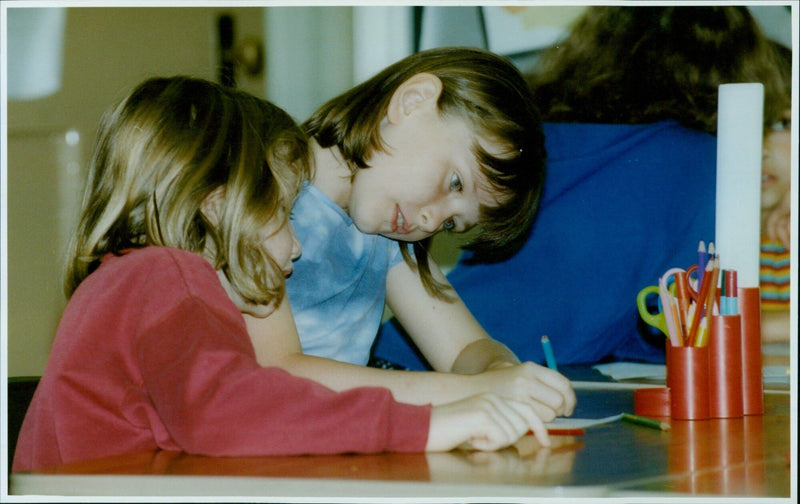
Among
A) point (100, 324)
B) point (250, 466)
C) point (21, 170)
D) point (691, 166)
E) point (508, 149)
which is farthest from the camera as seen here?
point (21, 170)

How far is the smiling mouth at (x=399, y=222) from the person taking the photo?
1.03 m

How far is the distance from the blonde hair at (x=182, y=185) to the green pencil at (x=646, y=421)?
0.33 meters

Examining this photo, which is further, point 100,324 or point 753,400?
point 753,400

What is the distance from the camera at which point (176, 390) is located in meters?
0.62

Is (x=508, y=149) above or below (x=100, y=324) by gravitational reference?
above

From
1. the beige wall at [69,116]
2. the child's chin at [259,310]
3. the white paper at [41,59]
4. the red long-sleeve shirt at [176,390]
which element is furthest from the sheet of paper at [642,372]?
the white paper at [41,59]

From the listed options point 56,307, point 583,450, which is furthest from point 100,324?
point 56,307

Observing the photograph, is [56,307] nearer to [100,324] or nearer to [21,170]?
[21,170]

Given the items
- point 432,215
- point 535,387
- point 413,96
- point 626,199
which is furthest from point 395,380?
point 626,199

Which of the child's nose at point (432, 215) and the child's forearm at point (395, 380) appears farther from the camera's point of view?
the child's nose at point (432, 215)

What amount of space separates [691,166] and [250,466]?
1095mm

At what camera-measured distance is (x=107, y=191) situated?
802 millimetres

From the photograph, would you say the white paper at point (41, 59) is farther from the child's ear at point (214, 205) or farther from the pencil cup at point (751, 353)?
the pencil cup at point (751, 353)

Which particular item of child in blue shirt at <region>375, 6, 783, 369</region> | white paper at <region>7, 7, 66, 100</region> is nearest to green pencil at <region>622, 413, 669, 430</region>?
child in blue shirt at <region>375, 6, 783, 369</region>
